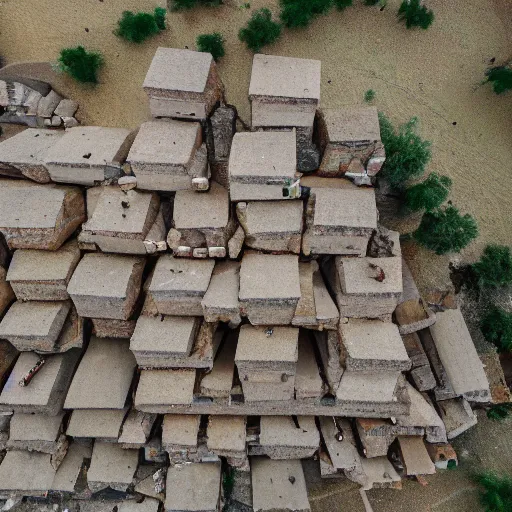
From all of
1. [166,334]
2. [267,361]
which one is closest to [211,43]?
[166,334]

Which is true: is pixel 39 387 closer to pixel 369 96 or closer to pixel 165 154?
pixel 165 154

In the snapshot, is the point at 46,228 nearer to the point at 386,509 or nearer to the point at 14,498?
the point at 14,498

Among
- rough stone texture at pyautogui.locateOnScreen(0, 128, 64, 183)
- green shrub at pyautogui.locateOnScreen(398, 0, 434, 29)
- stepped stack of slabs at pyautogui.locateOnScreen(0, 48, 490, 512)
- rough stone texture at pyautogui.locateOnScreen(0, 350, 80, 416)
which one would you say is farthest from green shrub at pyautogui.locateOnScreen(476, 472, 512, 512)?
rough stone texture at pyautogui.locateOnScreen(0, 128, 64, 183)

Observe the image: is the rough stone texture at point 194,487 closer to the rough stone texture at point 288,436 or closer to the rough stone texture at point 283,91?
the rough stone texture at point 288,436

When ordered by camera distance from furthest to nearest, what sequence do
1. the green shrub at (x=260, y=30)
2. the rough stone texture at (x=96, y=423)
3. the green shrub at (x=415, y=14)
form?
1. the green shrub at (x=415, y=14)
2. the green shrub at (x=260, y=30)
3. the rough stone texture at (x=96, y=423)

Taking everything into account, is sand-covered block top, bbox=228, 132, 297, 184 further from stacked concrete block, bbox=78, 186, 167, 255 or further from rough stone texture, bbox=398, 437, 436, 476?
rough stone texture, bbox=398, 437, 436, 476

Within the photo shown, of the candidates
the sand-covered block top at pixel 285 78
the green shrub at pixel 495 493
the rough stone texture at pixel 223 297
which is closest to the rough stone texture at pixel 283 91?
the sand-covered block top at pixel 285 78
